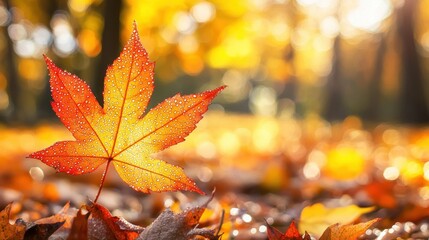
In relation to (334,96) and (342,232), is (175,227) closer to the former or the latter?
(342,232)

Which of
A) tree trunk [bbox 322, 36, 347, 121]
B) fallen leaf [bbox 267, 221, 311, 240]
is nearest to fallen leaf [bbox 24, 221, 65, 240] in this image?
fallen leaf [bbox 267, 221, 311, 240]

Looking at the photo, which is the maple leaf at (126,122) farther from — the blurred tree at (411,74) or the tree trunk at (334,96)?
the tree trunk at (334,96)

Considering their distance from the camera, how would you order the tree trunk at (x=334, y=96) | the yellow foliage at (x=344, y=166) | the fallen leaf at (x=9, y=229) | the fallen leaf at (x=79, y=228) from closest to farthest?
the fallen leaf at (x=79, y=228), the fallen leaf at (x=9, y=229), the yellow foliage at (x=344, y=166), the tree trunk at (x=334, y=96)

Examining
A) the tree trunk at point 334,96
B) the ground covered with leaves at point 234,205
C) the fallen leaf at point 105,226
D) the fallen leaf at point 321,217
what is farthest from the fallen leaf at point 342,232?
the tree trunk at point 334,96

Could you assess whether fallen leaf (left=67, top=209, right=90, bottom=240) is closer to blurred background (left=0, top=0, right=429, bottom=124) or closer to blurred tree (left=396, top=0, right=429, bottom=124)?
blurred background (left=0, top=0, right=429, bottom=124)

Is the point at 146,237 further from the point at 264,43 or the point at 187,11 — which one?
the point at 264,43

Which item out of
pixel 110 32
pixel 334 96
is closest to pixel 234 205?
pixel 110 32
